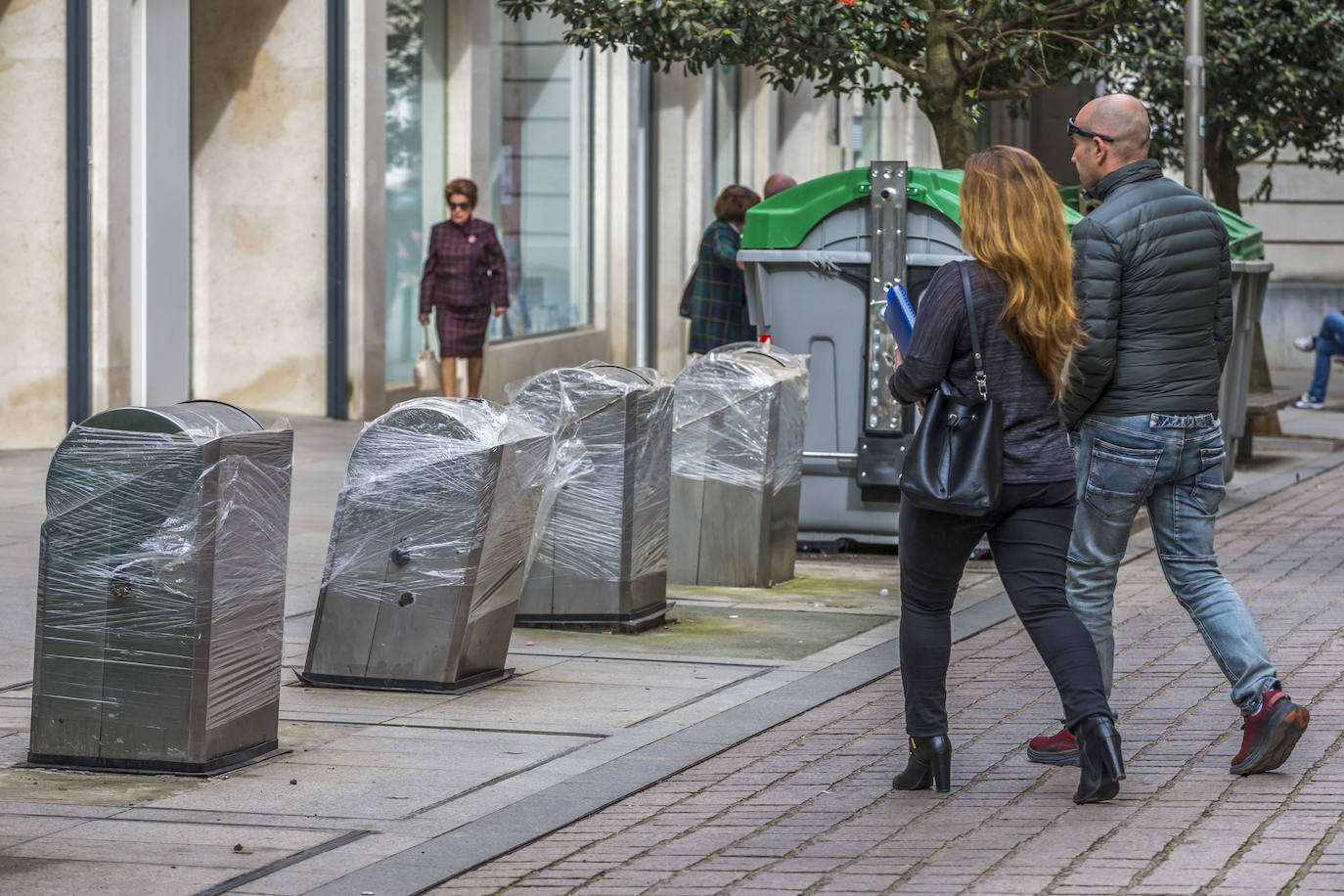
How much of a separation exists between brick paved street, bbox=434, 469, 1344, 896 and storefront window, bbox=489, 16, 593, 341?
1219 cm

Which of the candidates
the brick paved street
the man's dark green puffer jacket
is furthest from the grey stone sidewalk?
the man's dark green puffer jacket

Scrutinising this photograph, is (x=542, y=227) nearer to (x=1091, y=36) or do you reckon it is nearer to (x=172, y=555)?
(x=1091, y=36)

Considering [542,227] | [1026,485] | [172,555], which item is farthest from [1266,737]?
[542,227]

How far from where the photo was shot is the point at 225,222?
1550 centimetres

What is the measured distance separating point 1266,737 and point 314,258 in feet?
36.5

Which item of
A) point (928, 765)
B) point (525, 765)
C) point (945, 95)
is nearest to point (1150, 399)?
point (928, 765)

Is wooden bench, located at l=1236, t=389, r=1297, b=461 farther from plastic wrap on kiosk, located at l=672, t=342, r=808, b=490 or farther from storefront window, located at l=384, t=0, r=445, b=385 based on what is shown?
storefront window, located at l=384, t=0, r=445, b=385

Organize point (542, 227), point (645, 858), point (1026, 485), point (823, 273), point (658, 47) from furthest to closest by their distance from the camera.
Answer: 1. point (542, 227)
2. point (658, 47)
3. point (823, 273)
4. point (1026, 485)
5. point (645, 858)

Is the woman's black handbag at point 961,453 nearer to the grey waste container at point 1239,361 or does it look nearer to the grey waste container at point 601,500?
the grey waste container at point 601,500

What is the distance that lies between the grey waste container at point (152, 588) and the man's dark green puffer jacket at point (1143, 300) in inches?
84.1

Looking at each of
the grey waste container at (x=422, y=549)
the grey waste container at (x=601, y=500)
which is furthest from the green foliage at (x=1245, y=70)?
the grey waste container at (x=422, y=549)

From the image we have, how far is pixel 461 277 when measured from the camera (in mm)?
14555

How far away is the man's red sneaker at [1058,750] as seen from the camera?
5.49 metres

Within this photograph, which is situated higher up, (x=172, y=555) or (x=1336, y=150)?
(x=1336, y=150)
